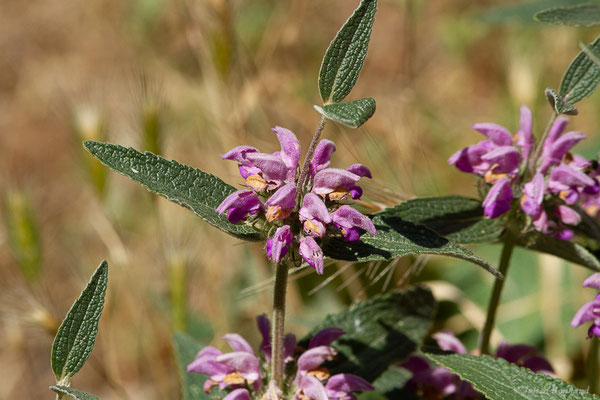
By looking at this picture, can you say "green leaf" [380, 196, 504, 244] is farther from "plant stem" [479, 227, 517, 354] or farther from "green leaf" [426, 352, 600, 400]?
"green leaf" [426, 352, 600, 400]

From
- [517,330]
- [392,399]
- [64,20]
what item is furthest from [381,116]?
[64,20]

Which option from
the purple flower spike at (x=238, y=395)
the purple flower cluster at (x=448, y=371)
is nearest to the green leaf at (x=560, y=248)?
the purple flower cluster at (x=448, y=371)

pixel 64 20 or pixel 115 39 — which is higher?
pixel 64 20

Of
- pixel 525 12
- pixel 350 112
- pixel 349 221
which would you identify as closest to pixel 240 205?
pixel 349 221

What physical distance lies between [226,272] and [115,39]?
3.13 m

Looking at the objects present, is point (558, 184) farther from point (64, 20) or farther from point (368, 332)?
point (64, 20)

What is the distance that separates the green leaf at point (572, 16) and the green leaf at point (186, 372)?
121 cm

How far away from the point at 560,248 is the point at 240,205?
837mm

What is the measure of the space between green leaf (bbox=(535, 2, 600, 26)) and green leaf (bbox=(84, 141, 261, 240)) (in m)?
0.83

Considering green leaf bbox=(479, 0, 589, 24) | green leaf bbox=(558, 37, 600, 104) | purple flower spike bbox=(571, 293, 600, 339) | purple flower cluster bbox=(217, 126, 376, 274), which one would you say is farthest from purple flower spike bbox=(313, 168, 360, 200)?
green leaf bbox=(479, 0, 589, 24)

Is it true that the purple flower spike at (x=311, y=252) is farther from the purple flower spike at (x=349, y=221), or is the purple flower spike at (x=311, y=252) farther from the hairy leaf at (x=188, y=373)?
the hairy leaf at (x=188, y=373)

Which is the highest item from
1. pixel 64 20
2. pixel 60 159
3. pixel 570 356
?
pixel 64 20

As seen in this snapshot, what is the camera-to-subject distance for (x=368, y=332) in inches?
68.0

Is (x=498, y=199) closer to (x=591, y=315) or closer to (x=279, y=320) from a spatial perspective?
(x=591, y=315)
